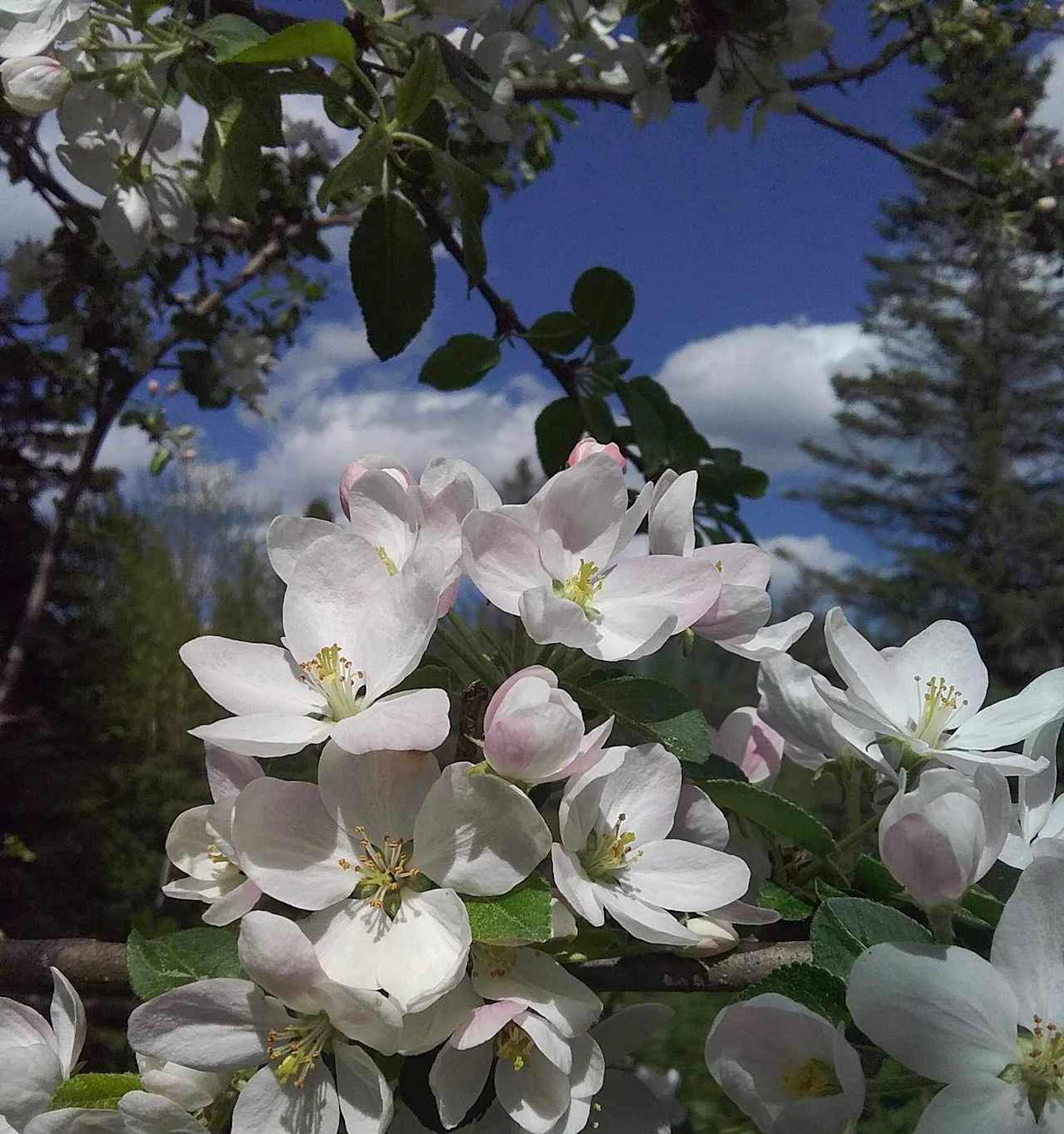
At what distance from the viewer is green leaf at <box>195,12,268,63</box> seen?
2.10 ft

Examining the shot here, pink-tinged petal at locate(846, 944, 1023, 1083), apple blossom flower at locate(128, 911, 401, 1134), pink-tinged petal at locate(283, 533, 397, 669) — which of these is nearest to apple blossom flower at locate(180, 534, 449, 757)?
pink-tinged petal at locate(283, 533, 397, 669)

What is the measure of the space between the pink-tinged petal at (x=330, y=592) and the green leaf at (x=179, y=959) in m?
0.15

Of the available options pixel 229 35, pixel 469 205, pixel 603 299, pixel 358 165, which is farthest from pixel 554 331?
pixel 229 35

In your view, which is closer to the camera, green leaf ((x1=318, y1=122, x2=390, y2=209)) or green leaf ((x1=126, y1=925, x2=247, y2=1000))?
green leaf ((x1=126, y1=925, x2=247, y2=1000))

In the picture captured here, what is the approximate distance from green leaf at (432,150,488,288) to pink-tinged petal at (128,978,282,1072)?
2.19 ft

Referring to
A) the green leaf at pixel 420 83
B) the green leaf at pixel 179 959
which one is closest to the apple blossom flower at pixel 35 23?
the green leaf at pixel 420 83

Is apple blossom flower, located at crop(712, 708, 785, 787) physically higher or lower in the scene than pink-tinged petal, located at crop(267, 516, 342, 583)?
lower

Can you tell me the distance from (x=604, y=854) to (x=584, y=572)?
160mm

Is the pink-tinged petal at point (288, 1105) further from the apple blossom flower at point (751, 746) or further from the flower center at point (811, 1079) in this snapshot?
the apple blossom flower at point (751, 746)

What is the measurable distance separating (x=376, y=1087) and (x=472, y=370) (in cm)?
87

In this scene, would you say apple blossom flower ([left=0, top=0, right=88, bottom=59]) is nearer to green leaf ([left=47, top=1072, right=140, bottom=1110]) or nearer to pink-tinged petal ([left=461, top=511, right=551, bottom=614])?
pink-tinged petal ([left=461, top=511, right=551, bottom=614])

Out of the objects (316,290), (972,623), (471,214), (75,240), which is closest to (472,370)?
(471,214)

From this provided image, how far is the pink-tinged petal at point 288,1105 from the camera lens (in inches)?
16.8

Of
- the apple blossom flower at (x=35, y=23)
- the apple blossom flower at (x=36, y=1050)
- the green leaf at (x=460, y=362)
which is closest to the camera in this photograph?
the apple blossom flower at (x=36, y=1050)
